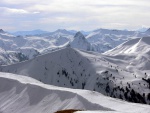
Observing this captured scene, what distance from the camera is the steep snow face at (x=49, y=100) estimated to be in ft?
164

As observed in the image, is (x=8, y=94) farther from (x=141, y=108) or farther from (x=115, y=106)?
(x=141, y=108)

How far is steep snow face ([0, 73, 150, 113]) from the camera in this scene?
5000 cm

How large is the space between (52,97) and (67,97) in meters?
4.38

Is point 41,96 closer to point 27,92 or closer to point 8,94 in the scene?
point 27,92

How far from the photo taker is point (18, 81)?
7588 cm

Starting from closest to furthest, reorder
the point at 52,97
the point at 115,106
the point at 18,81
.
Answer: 1. the point at 115,106
2. the point at 52,97
3. the point at 18,81

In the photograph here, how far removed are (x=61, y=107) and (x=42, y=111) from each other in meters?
4.18

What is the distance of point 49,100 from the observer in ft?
202

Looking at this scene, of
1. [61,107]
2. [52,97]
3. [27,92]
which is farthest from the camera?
[27,92]

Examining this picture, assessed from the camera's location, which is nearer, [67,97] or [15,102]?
[67,97]

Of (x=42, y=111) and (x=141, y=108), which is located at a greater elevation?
(x=141, y=108)

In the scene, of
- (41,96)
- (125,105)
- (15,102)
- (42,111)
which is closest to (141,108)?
(125,105)

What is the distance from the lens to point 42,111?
57.6m

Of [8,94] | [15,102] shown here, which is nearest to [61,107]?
[15,102]
